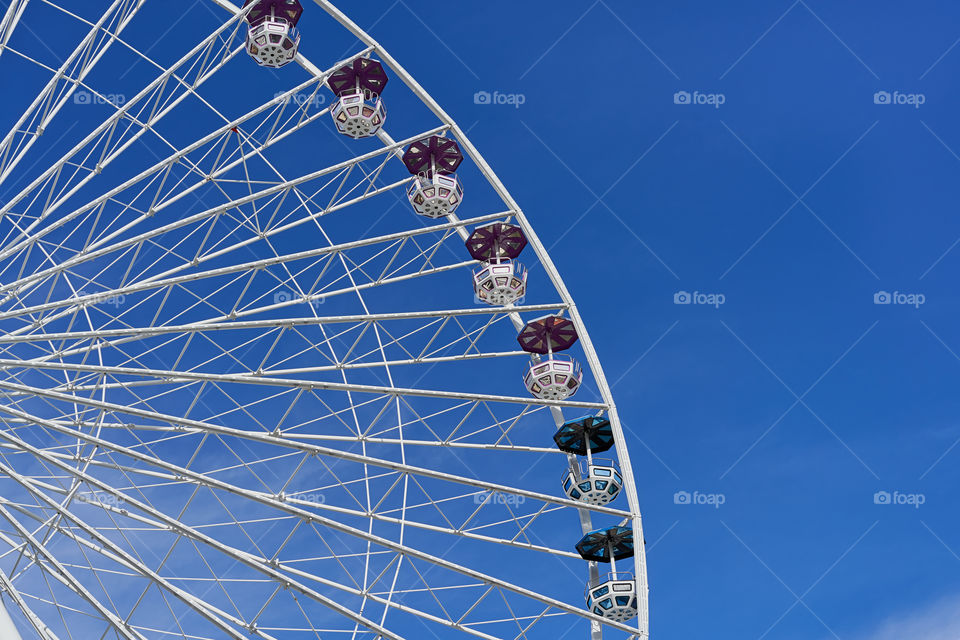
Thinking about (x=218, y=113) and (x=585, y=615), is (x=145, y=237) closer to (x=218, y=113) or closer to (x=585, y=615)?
(x=218, y=113)

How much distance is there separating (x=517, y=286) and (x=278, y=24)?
8.52 meters

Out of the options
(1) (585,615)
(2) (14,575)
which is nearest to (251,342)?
(2) (14,575)

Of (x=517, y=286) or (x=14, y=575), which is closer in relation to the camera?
(x=14, y=575)

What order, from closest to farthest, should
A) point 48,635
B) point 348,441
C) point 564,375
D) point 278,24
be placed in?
point 48,635 < point 348,441 < point 564,375 < point 278,24

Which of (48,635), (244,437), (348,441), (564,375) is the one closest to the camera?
(244,437)

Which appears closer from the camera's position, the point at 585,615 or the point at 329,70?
the point at 585,615

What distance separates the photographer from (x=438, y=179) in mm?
25016

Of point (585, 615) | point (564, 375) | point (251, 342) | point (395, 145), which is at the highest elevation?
point (395, 145)

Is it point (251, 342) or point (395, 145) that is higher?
point (395, 145)

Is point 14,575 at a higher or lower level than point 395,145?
lower

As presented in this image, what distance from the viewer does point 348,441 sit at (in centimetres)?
2153

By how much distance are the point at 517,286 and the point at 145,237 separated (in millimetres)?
8612

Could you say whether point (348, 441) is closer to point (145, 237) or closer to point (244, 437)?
point (244, 437)

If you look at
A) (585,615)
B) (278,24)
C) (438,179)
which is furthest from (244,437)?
(278,24)
